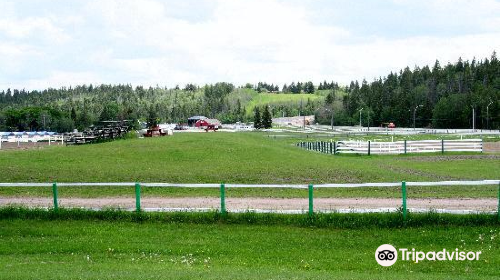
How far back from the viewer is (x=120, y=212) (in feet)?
57.4

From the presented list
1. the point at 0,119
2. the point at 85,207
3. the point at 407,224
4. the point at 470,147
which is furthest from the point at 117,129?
the point at 0,119

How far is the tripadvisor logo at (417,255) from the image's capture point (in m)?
12.7

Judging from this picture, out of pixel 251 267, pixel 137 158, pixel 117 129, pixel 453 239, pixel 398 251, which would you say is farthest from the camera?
pixel 117 129

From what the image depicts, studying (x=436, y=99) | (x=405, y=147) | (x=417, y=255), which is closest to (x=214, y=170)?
(x=417, y=255)

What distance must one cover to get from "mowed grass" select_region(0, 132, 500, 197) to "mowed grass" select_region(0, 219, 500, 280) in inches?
238

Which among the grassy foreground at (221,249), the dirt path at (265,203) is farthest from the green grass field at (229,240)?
the dirt path at (265,203)

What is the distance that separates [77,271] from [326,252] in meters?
5.51

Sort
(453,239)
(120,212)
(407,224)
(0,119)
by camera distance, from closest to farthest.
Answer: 1. (453,239)
2. (407,224)
3. (120,212)
4. (0,119)

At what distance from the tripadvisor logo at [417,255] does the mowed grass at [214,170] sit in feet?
26.6

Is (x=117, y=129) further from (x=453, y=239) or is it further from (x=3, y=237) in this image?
(x=453, y=239)

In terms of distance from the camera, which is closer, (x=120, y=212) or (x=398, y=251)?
(x=398, y=251)

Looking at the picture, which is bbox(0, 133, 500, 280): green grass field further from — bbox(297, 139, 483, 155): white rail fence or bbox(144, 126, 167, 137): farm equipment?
bbox(144, 126, 167, 137): farm equipment

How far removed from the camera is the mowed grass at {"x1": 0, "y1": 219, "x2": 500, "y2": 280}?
443 inches

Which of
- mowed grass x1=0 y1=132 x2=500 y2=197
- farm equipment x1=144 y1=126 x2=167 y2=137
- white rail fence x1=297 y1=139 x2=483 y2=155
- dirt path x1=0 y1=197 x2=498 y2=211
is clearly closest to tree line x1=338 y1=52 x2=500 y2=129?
farm equipment x1=144 y1=126 x2=167 y2=137
